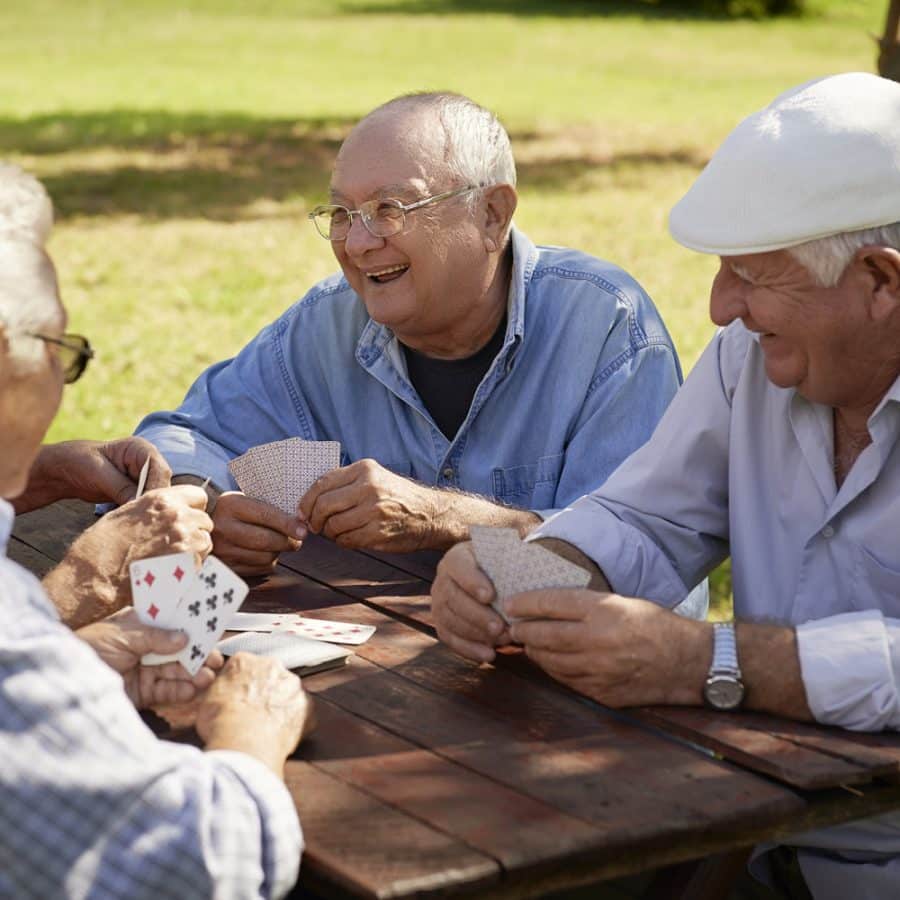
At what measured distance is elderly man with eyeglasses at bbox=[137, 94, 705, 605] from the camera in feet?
12.4

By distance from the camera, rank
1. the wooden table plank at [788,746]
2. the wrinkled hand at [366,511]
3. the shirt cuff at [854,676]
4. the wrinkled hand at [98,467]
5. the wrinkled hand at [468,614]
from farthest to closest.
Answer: the wrinkled hand at [98,467]
the wrinkled hand at [366,511]
the wrinkled hand at [468,614]
the shirt cuff at [854,676]
the wooden table plank at [788,746]

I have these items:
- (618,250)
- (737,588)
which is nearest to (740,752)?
(737,588)

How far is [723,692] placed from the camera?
8.22 feet

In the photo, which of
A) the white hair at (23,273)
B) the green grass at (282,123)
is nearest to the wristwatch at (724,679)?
the white hair at (23,273)

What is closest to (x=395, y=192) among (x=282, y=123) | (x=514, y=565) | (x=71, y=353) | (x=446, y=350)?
(x=446, y=350)

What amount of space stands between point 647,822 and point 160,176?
13.6 metres

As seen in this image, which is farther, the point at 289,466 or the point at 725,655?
the point at 289,466

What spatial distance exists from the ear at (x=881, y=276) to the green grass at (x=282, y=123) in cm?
338

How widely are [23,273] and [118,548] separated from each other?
928 millimetres

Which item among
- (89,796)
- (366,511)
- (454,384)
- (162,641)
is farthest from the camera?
(454,384)

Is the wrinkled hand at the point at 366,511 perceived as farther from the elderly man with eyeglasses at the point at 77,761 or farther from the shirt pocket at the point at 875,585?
the elderly man with eyeglasses at the point at 77,761

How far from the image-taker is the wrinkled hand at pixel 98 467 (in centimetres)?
352

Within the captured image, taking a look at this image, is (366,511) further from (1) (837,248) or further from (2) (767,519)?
(1) (837,248)

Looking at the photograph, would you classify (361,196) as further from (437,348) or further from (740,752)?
(740,752)
